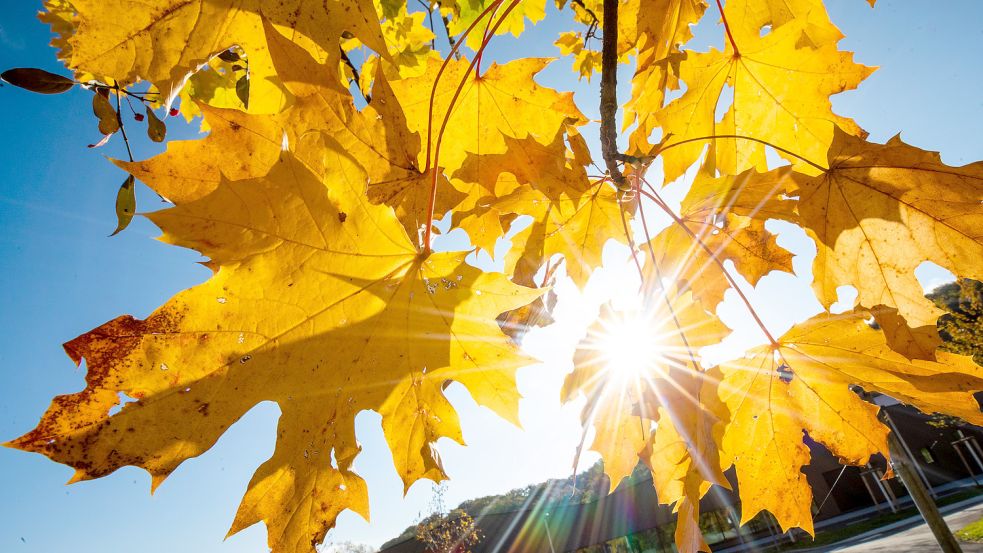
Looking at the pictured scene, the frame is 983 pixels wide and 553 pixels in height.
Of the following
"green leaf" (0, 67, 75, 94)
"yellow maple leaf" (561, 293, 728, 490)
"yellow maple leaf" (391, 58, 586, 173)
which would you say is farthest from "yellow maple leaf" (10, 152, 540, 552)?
"green leaf" (0, 67, 75, 94)

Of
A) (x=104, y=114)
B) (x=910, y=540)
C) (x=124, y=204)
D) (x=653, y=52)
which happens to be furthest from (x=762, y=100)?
(x=910, y=540)

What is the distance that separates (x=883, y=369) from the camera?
1327mm

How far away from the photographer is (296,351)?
87 centimetres

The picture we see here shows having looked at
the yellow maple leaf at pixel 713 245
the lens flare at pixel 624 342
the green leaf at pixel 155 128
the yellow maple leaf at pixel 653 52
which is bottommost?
the lens flare at pixel 624 342

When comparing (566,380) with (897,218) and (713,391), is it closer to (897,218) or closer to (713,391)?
(713,391)

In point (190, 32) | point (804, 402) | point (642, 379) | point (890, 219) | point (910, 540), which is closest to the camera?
point (190, 32)

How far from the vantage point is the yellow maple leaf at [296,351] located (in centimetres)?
69

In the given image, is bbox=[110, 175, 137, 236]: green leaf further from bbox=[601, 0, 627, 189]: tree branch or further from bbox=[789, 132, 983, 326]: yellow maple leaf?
bbox=[789, 132, 983, 326]: yellow maple leaf

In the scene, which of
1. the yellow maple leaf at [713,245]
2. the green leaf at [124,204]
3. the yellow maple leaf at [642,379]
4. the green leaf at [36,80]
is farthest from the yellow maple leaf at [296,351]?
the green leaf at [36,80]

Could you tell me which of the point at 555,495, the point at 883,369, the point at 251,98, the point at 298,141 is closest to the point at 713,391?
the point at 883,369

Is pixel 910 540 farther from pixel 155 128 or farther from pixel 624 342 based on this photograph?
pixel 155 128

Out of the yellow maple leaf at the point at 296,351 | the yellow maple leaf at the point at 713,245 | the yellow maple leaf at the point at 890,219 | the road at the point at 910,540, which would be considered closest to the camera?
the yellow maple leaf at the point at 296,351

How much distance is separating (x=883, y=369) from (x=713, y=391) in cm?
53

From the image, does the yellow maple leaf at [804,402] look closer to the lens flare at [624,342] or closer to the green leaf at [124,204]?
the lens flare at [624,342]
